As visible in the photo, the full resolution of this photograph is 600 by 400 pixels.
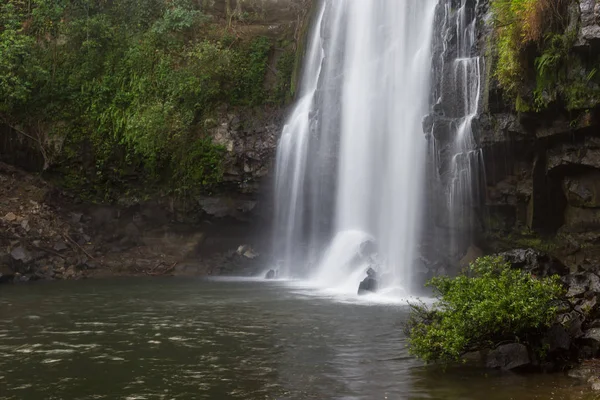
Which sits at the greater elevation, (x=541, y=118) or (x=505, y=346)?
(x=541, y=118)

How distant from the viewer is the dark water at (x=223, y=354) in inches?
362

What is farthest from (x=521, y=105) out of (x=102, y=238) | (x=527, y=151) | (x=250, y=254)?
(x=102, y=238)

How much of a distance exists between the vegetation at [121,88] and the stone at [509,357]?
20.9 metres

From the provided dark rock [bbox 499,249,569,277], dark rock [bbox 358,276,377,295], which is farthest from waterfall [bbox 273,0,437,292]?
dark rock [bbox 499,249,569,277]

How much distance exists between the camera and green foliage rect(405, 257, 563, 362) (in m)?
9.84

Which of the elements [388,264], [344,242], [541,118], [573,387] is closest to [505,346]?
[573,387]

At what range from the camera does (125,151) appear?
30609mm

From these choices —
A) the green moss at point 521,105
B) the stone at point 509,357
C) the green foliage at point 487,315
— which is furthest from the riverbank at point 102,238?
the stone at point 509,357

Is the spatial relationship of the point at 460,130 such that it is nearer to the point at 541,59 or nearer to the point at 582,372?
the point at 541,59

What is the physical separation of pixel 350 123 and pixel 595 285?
53.1ft

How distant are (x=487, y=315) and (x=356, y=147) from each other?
17.7m

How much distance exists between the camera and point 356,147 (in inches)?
1064

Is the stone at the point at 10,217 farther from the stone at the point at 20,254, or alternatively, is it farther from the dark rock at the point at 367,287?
the dark rock at the point at 367,287

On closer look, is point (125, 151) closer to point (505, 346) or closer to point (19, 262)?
point (19, 262)
